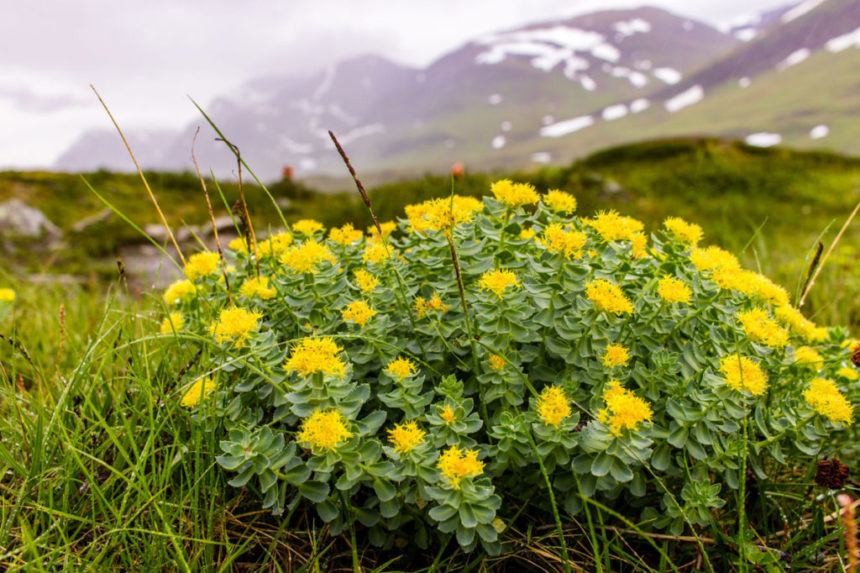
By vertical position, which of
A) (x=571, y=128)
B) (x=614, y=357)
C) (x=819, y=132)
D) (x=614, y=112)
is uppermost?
(x=614, y=357)

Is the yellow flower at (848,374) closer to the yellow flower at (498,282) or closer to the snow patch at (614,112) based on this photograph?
the yellow flower at (498,282)

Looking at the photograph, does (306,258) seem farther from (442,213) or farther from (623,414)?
(623,414)

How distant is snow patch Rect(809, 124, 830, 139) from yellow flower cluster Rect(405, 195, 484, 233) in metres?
153

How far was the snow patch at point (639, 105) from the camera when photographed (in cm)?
18212

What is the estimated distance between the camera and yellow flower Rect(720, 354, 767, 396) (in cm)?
141

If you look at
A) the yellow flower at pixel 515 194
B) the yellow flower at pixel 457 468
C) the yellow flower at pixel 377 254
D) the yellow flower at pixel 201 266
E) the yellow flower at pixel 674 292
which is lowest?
the yellow flower at pixel 457 468

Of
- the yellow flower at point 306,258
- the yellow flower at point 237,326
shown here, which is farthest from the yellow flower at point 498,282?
the yellow flower at point 237,326

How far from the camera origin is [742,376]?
140cm

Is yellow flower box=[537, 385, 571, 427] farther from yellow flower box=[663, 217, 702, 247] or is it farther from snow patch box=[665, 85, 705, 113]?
snow patch box=[665, 85, 705, 113]

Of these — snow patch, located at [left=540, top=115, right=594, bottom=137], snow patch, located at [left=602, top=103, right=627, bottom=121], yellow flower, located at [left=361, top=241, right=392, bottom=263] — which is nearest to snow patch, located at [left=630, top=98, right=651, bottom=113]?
snow patch, located at [left=602, top=103, right=627, bottom=121]

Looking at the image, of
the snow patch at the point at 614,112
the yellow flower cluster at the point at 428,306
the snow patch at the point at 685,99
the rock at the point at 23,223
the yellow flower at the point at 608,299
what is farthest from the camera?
the snow patch at the point at 614,112

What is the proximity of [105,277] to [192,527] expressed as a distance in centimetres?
659

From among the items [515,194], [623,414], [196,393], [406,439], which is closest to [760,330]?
[623,414]

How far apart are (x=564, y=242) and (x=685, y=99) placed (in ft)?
705
